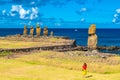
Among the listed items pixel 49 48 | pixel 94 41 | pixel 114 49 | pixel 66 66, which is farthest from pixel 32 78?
pixel 114 49

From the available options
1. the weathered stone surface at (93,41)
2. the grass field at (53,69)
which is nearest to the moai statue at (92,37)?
the weathered stone surface at (93,41)

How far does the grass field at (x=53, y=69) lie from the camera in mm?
48381

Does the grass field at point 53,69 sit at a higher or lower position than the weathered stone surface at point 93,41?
lower

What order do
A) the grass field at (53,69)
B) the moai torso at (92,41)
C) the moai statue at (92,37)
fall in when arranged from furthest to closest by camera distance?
the moai statue at (92,37) < the moai torso at (92,41) < the grass field at (53,69)

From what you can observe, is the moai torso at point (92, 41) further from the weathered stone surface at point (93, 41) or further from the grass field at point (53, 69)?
the grass field at point (53, 69)

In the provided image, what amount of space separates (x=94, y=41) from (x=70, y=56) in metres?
31.0

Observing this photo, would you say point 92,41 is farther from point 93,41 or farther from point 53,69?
point 53,69

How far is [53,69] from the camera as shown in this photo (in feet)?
180

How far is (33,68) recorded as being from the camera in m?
56.0

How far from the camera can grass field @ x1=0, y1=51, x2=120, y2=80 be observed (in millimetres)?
48381

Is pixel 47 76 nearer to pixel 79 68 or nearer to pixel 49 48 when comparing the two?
pixel 79 68

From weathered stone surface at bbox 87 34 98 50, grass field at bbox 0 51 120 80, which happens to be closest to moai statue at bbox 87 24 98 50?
weathered stone surface at bbox 87 34 98 50

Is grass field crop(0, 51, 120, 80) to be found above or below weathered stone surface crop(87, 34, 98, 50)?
below

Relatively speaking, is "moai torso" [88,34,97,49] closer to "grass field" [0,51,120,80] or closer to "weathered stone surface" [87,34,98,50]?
"weathered stone surface" [87,34,98,50]
